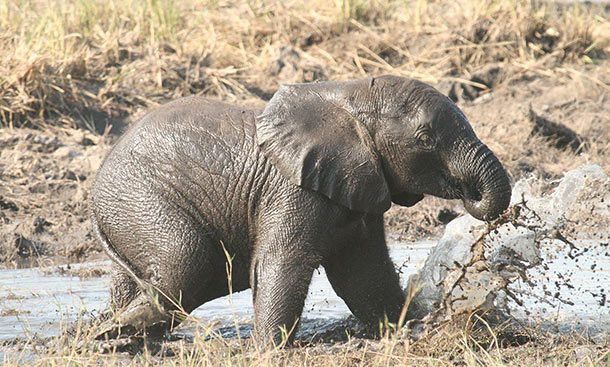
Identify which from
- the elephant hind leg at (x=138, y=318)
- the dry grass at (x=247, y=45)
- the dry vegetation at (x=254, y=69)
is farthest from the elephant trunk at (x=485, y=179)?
the dry grass at (x=247, y=45)

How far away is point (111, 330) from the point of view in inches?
274

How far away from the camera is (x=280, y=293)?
6.68m

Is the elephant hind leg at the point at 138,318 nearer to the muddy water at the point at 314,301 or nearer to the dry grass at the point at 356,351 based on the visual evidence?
the dry grass at the point at 356,351

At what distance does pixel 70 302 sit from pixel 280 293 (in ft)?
7.59

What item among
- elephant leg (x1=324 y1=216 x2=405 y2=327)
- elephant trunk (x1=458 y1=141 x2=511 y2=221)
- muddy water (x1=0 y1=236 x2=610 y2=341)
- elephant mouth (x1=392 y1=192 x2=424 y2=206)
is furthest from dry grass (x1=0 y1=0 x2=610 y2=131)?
elephant trunk (x1=458 y1=141 x2=511 y2=221)

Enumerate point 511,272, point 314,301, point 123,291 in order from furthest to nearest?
point 314,301 < point 511,272 < point 123,291

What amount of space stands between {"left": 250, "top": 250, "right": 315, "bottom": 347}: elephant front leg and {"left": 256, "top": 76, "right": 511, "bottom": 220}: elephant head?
14.7 inches

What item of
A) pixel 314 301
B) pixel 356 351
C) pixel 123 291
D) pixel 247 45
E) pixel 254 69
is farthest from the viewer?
pixel 247 45

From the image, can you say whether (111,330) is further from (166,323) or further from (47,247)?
(47,247)

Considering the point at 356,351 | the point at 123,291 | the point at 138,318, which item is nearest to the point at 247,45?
the point at 123,291

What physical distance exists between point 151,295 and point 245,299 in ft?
7.61

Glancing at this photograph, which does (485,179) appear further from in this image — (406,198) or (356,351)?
(356,351)

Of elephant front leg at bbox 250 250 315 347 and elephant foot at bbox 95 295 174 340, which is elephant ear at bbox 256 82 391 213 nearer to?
elephant front leg at bbox 250 250 315 347

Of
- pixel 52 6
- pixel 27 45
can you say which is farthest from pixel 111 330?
pixel 52 6
